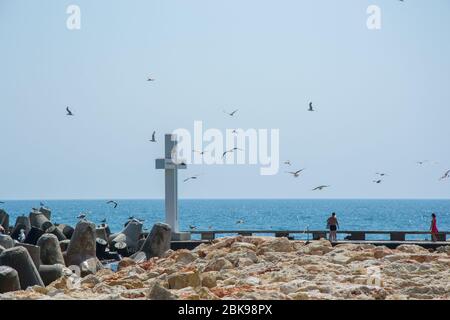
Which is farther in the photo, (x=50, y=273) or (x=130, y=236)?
(x=130, y=236)

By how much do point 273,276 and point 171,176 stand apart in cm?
1464

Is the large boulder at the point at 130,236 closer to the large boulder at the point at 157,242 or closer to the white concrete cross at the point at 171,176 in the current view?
the white concrete cross at the point at 171,176

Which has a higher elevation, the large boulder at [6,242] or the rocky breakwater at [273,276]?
the large boulder at [6,242]

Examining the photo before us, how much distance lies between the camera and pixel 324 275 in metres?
17.4

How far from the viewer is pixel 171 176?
32.0 meters

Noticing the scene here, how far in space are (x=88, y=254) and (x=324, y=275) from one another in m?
9.47

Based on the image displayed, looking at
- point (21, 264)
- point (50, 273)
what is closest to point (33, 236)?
point (50, 273)

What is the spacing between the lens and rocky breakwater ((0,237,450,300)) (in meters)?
15.0

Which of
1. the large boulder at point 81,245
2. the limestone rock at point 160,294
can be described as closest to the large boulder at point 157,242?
the large boulder at point 81,245

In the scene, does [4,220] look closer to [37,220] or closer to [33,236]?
[37,220]

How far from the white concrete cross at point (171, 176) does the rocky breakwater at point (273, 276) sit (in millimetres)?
6962

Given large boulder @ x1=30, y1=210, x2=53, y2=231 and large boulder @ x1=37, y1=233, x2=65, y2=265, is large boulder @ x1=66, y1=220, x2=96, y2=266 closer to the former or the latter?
large boulder @ x1=37, y1=233, x2=65, y2=265

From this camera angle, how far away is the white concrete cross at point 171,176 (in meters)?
31.6
